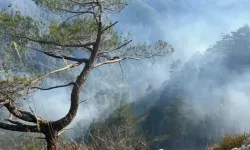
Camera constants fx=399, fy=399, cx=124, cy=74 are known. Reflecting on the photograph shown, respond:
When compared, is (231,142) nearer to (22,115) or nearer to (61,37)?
(22,115)

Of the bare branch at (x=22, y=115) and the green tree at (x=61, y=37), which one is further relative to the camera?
the green tree at (x=61, y=37)

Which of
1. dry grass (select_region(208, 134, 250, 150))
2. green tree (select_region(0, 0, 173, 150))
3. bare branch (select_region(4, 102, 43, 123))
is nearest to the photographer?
dry grass (select_region(208, 134, 250, 150))

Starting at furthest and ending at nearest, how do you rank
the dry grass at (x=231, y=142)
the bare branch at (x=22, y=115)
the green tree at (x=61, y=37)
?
1. the green tree at (x=61, y=37)
2. the bare branch at (x=22, y=115)
3. the dry grass at (x=231, y=142)

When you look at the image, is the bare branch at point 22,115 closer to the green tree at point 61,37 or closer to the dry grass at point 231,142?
the green tree at point 61,37

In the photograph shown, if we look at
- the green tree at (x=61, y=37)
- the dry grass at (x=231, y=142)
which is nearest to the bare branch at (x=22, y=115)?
the green tree at (x=61, y=37)

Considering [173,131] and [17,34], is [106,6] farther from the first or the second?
[173,131]

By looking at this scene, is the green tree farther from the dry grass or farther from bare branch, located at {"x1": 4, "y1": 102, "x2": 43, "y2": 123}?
the dry grass

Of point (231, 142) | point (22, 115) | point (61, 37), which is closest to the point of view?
point (231, 142)

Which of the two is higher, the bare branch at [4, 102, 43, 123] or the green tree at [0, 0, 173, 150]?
the green tree at [0, 0, 173, 150]

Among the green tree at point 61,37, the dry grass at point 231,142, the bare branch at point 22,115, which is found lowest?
the dry grass at point 231,142

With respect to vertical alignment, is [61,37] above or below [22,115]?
above

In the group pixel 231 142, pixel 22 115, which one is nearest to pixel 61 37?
pixel 22 115

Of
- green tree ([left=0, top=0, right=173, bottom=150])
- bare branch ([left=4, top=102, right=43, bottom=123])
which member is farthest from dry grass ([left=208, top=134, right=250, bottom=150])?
bare branch ([left=4, top=102, right=43, bottom=123])

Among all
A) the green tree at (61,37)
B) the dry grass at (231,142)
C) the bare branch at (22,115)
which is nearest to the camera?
the dry grass at (231,142)
